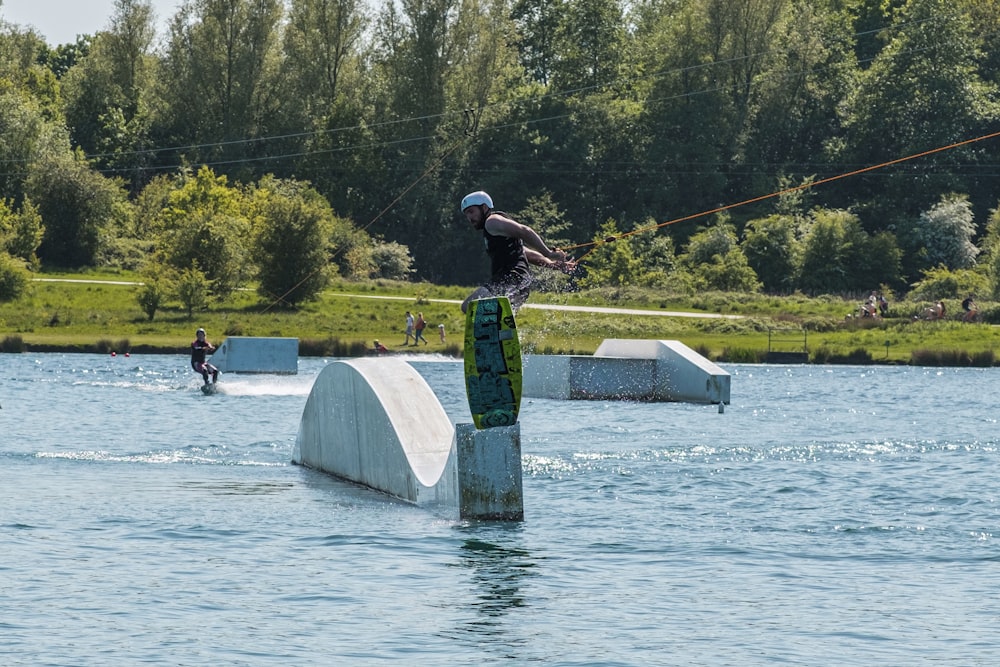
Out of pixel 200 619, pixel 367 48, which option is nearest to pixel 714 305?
pixel 367 48

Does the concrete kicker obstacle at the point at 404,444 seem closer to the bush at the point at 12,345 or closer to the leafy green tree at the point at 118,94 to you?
the bush at the point at 12,345

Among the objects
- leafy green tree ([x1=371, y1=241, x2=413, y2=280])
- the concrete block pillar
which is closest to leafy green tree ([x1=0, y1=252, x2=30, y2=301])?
leafy green tree ([x1=371, y1=241, x2=413, y2=280])

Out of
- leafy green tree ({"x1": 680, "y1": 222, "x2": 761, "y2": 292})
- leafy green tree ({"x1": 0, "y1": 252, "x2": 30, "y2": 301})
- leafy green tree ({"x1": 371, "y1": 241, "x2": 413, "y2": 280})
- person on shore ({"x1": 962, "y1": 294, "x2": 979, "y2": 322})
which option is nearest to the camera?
person on shore ({"x1": 962, "y1": 294, "x2": 979, "y2": 322})

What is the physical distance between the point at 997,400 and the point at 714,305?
1120 inches

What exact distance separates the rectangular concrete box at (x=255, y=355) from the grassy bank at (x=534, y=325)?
28.5 ft

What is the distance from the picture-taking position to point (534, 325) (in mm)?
56438

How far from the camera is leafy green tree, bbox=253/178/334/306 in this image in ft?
209

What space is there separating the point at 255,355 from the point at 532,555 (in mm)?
28032

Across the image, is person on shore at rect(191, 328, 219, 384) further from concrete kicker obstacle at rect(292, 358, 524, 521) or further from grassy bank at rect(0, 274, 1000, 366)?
concrete kicker obstacle at rect(292, 358, 524, 521)

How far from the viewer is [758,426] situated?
99.0ft

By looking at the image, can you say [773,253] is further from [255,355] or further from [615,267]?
[255,355]

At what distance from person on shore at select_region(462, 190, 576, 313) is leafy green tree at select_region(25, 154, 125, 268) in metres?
61.0

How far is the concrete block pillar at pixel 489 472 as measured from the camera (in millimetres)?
16578

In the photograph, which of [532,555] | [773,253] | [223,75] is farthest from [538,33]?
[532,555]
